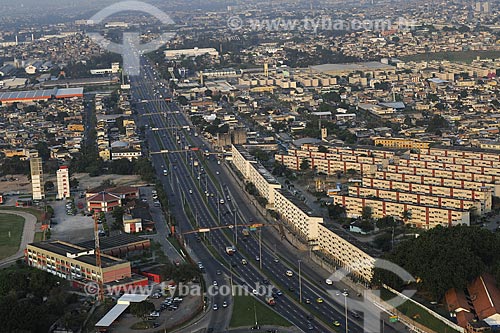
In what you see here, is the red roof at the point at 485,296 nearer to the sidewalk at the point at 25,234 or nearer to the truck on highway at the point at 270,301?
the truck on highway at the point at 270,301

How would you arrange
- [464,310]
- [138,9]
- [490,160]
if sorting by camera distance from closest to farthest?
[464,310], [490,160], [138,9]

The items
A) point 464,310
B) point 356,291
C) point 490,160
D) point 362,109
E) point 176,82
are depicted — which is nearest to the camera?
point 464,310

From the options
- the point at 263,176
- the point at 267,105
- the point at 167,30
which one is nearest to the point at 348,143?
the point at 263,176

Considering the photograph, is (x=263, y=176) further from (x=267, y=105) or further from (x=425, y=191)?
(x=267, y=105)

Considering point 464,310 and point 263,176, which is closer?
point 464,310

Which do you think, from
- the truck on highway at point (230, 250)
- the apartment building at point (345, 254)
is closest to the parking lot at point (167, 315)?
the truck on highway at point (230, 250)

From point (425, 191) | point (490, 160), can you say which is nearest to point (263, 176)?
point (425, 191)
